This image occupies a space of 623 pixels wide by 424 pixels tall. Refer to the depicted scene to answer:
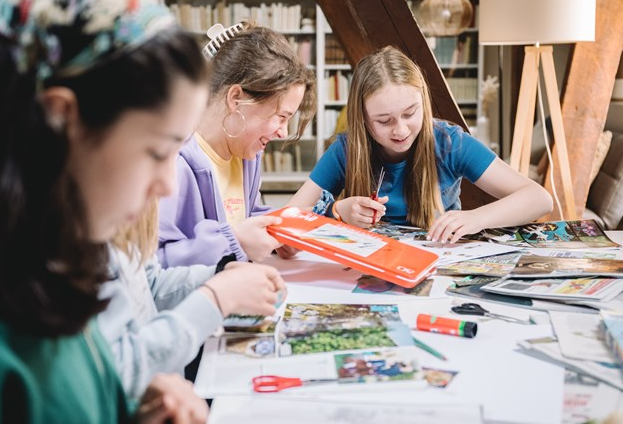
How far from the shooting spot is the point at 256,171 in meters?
2.01

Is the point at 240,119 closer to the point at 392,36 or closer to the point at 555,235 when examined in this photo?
the point at 555,235

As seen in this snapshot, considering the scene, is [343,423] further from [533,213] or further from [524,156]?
[524,156]

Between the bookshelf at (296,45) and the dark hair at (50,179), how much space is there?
16.7 feet

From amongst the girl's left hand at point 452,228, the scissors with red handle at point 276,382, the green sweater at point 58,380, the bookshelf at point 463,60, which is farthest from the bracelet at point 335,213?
the bookshelf at point 463,60

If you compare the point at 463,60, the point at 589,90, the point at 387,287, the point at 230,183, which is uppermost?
the point at 463,60

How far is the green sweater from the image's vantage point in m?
0.65

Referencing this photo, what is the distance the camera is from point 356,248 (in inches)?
57.0

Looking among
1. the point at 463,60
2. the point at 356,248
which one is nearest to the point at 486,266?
the point at 356,248

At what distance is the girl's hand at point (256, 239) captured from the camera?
1.49 meters

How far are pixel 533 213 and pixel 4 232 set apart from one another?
5.04 ft

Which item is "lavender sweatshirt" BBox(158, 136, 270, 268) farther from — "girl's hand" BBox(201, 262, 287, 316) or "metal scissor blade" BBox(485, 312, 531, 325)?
"metal scissor blade" BBox(485, 312, 531, 325)

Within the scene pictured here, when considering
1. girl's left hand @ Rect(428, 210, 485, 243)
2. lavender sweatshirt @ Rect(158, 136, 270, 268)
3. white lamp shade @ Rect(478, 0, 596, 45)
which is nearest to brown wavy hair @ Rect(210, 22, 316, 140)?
lavender sweatshirt @ Rect(158, 136, 270, 268)

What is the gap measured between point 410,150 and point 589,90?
1.66m

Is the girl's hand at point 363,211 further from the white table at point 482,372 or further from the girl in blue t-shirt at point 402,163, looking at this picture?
the white table at point 482,372
